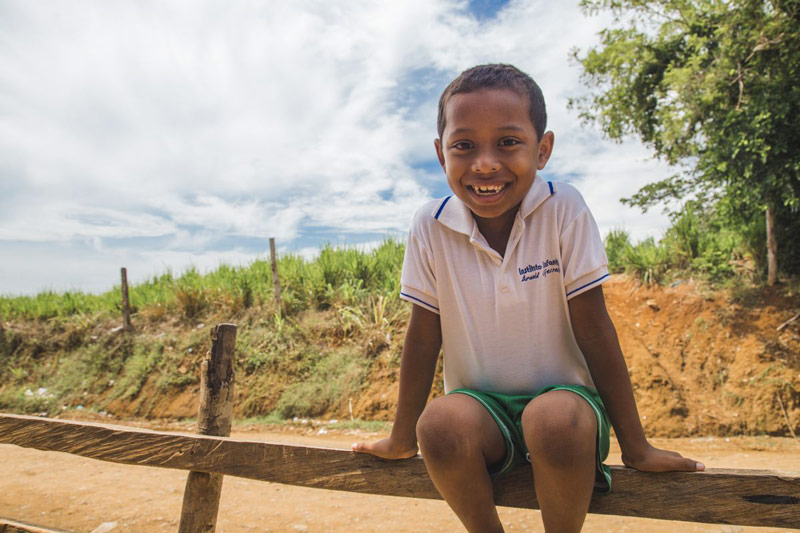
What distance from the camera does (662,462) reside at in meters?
1.61

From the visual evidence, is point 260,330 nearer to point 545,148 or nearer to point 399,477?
point 399,477

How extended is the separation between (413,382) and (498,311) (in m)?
0.40

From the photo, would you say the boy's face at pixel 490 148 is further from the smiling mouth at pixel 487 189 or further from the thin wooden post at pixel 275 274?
the thin wooden post at pixel 275 274

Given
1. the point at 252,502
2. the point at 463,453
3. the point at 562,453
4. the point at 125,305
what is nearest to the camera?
the point at 562,453

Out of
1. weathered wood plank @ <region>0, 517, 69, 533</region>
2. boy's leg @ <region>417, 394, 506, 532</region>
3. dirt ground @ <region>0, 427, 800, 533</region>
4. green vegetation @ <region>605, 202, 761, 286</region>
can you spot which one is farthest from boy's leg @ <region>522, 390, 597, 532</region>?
green vegetation @ <region>605, 202, 761, 286</region>

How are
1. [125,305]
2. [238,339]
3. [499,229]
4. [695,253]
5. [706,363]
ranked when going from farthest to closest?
1. [125,305]
2. [238,339]
3. [695,253]
4. [706,363]
5. [499,229]

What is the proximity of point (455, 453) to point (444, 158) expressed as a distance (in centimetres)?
97

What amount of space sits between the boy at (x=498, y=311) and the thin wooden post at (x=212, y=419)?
3.54ft

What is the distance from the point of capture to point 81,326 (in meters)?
10.9

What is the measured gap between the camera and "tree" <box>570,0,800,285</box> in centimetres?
556

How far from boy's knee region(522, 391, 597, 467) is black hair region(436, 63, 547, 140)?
909 mm

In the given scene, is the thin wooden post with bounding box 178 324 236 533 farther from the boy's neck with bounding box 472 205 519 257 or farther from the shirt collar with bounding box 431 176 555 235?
the boy's neck with bounding box 472 205 519 257

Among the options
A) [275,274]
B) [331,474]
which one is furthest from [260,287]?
[331,474]

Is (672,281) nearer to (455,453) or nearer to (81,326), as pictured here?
(455,453)
